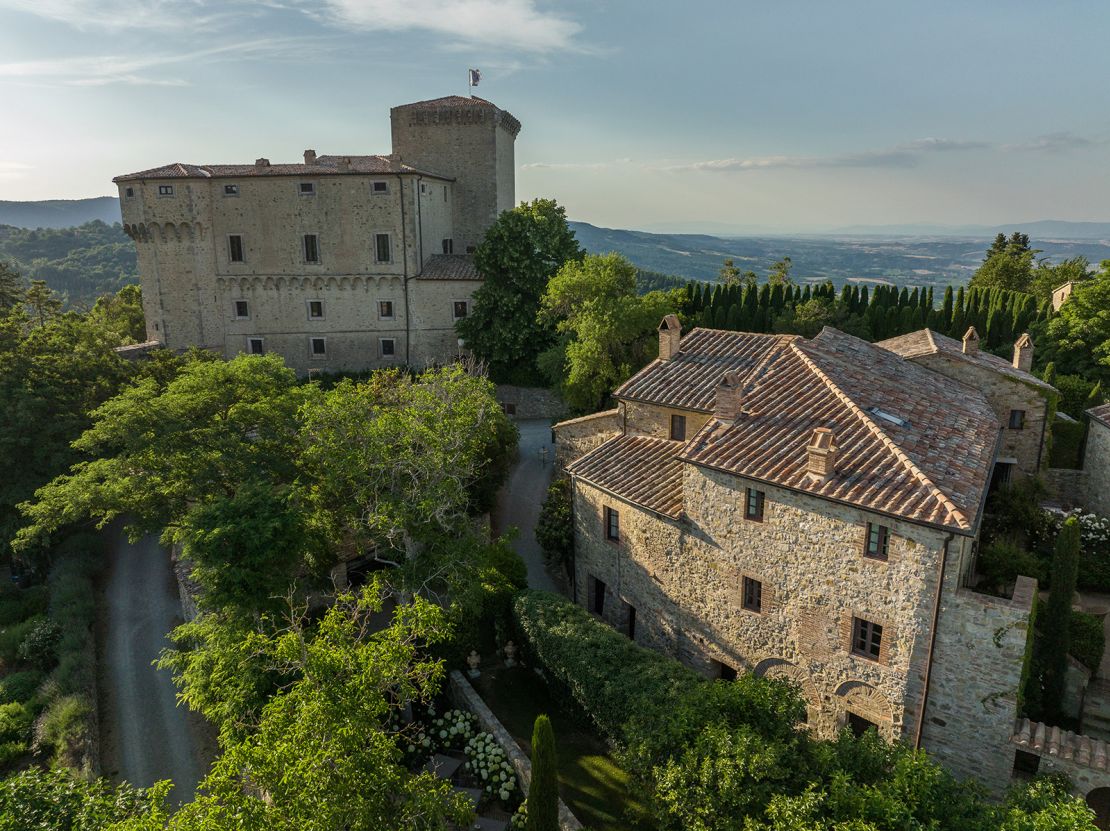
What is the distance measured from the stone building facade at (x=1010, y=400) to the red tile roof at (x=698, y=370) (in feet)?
24.6

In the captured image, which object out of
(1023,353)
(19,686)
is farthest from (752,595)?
(19,686)

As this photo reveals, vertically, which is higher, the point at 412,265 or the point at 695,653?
the point at 412,265

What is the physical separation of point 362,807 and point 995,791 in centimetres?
1582

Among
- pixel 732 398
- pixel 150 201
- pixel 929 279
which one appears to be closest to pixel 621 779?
pixel 732 398

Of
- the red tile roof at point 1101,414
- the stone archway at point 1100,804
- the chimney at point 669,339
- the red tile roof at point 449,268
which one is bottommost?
the stone archway at point 1100,804

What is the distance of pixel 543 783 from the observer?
15445 mm

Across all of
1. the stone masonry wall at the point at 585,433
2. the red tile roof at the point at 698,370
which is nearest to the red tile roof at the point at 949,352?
the red tile roof at the point at 698,370

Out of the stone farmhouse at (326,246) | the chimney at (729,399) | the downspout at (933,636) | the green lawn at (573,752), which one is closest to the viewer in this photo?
the downspout at (933,636)

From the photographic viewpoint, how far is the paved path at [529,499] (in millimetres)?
30453

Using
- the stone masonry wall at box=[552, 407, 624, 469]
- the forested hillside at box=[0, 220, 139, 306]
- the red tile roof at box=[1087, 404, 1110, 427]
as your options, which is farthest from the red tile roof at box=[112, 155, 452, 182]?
the forested hillside at box=[0, 220, 139, 306]

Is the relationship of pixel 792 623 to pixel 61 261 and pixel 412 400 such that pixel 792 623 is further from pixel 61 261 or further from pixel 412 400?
pixel 61 261

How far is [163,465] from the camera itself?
2422 cm

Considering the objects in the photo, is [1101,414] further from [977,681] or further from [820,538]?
[820,538]

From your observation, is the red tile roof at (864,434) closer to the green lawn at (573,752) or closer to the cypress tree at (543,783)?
the cypress tree at (543,783)
